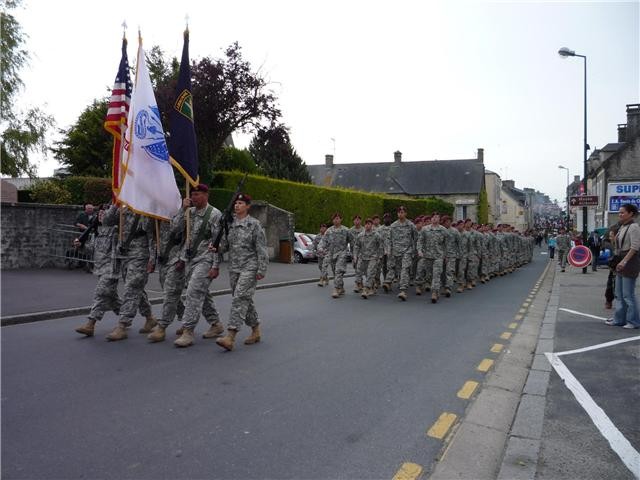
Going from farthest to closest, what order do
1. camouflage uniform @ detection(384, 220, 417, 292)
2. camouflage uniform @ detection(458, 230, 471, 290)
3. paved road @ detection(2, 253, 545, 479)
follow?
camouflage uniform @ detection(458, 230, 471, 290) < camouflage uniform @ detection(384, 220, 417, 292) < paved road @ detection(2, 253, 545, 479)

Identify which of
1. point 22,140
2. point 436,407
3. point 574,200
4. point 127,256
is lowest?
point 436,407

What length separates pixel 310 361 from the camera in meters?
6.14

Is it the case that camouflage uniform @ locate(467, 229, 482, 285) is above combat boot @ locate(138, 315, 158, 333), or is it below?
above

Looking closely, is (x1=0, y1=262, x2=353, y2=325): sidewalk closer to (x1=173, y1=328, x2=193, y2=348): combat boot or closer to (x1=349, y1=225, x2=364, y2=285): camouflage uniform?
(x1=349, y1=225, x2=364, y2=285): camouflage uniform

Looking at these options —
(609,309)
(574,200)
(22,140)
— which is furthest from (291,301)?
(22,140)

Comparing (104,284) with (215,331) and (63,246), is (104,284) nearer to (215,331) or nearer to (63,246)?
(215,331)

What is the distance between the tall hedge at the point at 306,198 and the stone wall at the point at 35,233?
769 cm

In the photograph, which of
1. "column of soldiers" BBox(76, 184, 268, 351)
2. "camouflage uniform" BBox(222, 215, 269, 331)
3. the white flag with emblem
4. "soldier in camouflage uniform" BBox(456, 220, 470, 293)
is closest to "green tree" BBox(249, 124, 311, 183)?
"soldier in camouflage uniform" BBox(456, 220, 470, 293)

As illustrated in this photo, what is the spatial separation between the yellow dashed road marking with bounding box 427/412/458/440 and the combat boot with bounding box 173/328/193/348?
11.4 feet

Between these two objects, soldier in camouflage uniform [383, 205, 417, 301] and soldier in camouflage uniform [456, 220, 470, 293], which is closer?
soldier in camouflage uniform [383, 205, 417, 301]

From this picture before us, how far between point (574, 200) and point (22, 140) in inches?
1016

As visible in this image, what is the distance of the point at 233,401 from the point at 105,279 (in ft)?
11.1

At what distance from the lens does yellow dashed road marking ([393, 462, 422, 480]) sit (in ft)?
11.0

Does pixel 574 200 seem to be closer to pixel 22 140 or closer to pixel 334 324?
pixel 334 324
